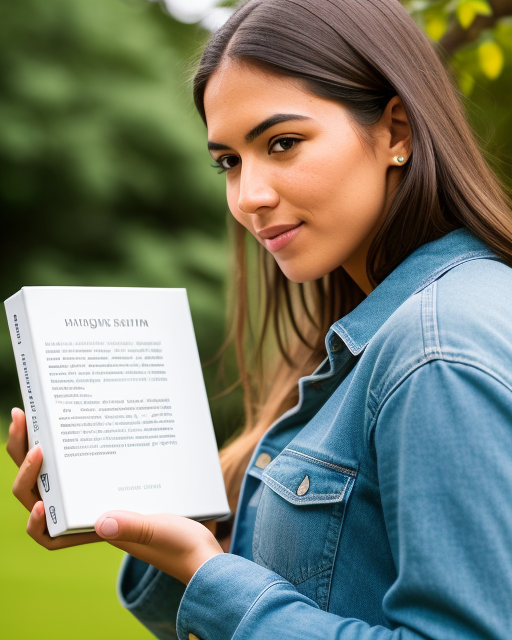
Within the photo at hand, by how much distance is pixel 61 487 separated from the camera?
125cm

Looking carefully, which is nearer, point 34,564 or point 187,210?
→ point 34,564

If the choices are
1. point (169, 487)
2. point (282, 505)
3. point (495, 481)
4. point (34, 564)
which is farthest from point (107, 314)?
point (34, 564)

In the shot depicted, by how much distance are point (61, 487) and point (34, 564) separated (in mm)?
2580

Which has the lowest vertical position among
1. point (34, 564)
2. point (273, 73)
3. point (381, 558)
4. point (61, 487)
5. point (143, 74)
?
point (34, 564)

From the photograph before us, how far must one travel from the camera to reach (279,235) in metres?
1.41

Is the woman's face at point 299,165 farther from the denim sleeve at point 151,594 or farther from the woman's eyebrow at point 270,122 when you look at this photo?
the denim sleeve at point 151,594

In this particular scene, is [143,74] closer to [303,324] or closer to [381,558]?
[303,324]

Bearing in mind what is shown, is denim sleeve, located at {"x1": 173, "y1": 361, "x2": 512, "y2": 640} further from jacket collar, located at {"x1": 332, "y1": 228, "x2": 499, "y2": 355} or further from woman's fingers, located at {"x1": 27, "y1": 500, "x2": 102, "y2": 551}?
woman's fingers, located at {"x1": 27, "y1": 500, "x2": 102, "y2": 551}

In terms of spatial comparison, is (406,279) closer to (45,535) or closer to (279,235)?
(279,235)

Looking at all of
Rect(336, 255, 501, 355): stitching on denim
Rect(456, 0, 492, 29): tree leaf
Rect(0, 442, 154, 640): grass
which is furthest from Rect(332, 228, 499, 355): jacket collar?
Rect(0, 442, 154, 640): grass

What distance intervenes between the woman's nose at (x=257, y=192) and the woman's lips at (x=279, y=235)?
52 millimetres

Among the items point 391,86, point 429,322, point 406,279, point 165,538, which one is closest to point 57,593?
point 165,538

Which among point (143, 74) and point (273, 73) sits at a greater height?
point (143, 74)

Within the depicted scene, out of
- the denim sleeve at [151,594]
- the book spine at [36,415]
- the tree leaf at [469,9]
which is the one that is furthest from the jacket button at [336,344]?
the tree leaf at [469,9]
